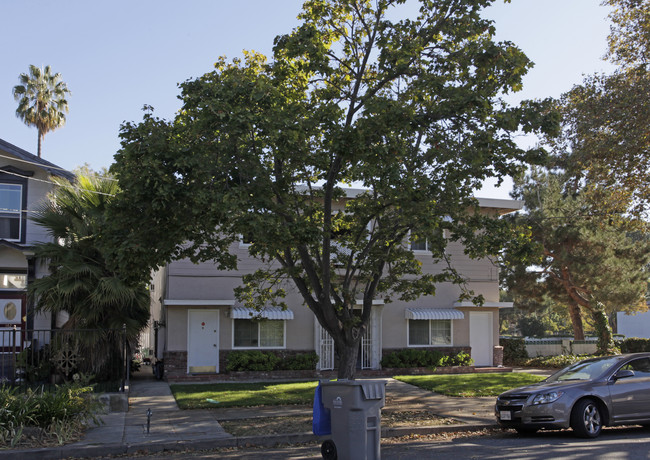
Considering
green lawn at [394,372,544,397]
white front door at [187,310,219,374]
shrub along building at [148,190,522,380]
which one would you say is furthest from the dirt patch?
white front door at [187,310,219,374]

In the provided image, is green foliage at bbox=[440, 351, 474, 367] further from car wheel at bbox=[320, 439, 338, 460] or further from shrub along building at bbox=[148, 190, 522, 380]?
car wheel at bbox=[320, 439, 338, 460]

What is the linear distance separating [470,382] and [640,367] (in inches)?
284

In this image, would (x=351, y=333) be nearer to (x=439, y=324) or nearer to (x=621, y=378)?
(x=621, y=378)

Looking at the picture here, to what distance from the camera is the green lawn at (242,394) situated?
46.3 feet

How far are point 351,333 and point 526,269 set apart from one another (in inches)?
798

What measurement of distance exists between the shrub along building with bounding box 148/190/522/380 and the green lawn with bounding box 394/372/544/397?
1.98 m

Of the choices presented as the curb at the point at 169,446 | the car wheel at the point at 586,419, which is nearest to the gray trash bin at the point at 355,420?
the curb at the point at 169,446

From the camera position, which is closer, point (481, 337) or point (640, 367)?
point (640, 367)

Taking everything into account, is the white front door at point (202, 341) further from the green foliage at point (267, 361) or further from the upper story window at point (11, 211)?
the upper story window at point (11, 211)

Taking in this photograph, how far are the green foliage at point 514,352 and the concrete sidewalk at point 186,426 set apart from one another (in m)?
10.8

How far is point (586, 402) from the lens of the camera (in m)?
10.5

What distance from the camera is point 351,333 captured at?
12352 mm

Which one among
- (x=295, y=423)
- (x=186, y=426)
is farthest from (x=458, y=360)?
(x=186, y=426)

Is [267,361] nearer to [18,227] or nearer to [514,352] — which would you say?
[18,227]
